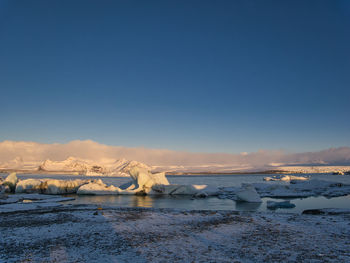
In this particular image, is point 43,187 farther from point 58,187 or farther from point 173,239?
point 173,239

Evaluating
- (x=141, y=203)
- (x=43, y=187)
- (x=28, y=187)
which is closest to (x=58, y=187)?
(x=43, y=187)

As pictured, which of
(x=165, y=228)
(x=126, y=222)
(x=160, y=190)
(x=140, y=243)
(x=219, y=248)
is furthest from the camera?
(x=160, y=190)

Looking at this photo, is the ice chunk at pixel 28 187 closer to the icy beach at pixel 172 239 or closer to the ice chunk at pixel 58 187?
the ice chunk at pixel 58 187

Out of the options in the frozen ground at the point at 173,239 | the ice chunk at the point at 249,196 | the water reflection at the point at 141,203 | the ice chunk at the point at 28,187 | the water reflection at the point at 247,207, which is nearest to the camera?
the frozen ground at the point at 173,239

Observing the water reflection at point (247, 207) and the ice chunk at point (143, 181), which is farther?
the ice chunk at point (143, 181)

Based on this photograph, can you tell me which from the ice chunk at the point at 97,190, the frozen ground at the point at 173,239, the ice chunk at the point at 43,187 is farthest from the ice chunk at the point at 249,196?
the ice chunk at the point at 43,187

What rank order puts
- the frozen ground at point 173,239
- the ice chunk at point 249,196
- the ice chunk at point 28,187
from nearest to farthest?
the frozen ground at point 173,239 < the ice chunk at point 249,196 < the ice chunk at point 28,187

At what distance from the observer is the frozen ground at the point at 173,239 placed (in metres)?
6.42

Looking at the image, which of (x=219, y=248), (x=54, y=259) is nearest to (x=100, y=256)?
(x=54, y=259)

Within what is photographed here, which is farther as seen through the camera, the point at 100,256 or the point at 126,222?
the point at 126,222

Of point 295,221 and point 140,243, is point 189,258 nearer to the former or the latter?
point 140,243

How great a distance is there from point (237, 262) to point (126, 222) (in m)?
6.08

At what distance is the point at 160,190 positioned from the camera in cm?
3303

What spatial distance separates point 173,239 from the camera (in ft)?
26.8
